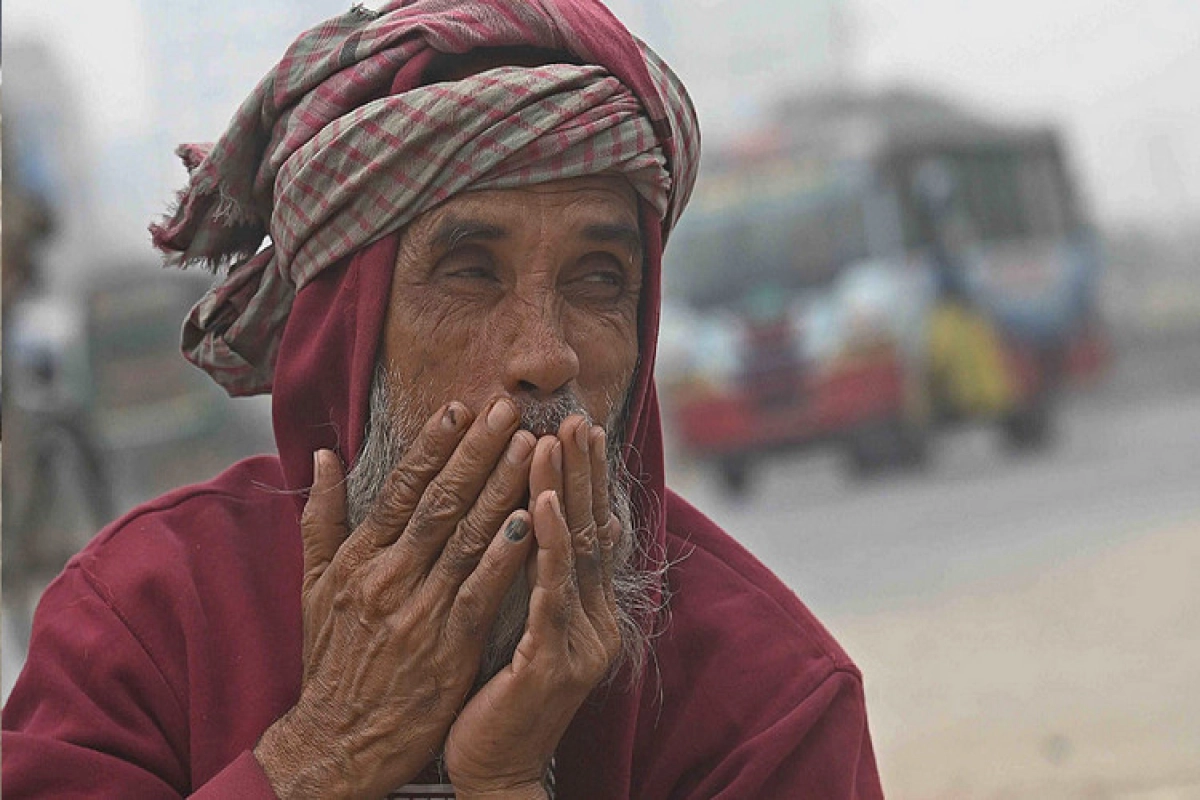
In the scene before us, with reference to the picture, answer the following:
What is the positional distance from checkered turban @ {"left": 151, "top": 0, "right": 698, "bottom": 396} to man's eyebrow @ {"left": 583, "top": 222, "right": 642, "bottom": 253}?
0.19 ft

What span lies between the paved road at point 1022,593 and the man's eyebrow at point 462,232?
4831 millimetres

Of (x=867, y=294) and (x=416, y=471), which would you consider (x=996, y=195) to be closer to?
(x=867, y=294)

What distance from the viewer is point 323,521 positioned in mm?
2150

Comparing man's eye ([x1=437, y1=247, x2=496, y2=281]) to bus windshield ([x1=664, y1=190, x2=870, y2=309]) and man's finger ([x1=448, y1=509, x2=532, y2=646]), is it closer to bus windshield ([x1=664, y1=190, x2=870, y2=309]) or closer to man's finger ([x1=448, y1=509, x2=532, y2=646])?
man's finger ([x1=448, y1=509, x2=532, y2=646])

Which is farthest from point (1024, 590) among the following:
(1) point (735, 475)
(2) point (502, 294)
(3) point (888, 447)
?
(2) point (502, 294)

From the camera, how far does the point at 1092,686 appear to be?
8773mm

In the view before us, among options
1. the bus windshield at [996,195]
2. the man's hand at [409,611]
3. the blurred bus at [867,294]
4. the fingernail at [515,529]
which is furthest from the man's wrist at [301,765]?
the bus windshield at [996,195]

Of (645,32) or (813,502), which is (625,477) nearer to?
(813,502)

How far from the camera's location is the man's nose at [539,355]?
212 cm

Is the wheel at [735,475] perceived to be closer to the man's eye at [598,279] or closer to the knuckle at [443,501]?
the man's eye at [598,279]

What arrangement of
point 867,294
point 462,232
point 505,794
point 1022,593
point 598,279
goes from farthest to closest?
point 867,294 → point 1022,593 → point 598,279 → point 462,232 → point 505,794

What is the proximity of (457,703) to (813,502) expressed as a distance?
60.6ft

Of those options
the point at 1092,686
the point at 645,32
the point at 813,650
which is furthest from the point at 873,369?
the point at 813,650

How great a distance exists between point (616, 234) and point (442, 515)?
52 cm
